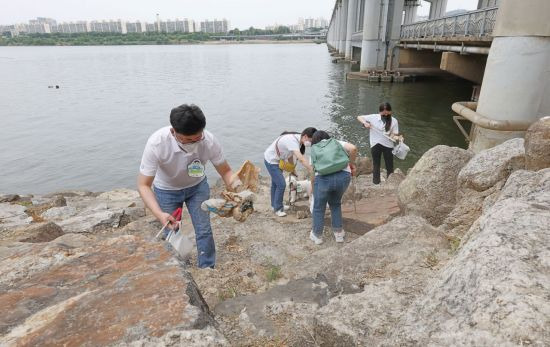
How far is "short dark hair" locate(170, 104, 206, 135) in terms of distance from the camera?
3.14 meters

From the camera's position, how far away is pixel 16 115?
2203cm

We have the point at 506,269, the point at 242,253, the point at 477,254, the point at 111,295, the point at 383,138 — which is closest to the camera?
the point at 506,269

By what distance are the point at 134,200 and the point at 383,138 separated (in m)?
6.57

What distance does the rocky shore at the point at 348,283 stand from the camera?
1589mm

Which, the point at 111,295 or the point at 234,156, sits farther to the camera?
the point at 234,156

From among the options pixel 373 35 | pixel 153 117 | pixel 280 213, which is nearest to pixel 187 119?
pixel 280 213

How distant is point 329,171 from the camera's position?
4.50 metres

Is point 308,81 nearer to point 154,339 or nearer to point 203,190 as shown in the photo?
point 203,190

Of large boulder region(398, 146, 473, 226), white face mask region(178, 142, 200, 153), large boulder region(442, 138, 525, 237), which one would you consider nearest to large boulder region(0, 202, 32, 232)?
white face mask region(178, 142, 200, 153)

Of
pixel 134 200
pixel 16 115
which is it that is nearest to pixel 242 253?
pixel 134 200

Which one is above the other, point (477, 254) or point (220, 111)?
point (477, 254)

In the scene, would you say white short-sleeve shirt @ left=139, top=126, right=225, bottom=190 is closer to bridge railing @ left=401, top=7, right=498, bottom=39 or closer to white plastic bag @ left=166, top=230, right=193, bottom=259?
white plastic bag @ left=166, top=230, right=193, bottom=259

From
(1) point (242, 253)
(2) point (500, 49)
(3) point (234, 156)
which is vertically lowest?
(3) point (234, 156)

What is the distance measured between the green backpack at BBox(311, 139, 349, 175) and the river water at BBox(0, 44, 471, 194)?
8.45m
